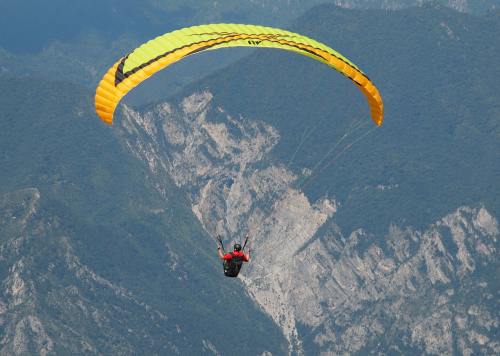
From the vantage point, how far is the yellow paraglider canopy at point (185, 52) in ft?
409

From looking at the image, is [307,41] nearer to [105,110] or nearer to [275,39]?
[275,39]

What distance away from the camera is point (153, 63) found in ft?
411

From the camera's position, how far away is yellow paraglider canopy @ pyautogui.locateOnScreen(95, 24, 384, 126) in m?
125

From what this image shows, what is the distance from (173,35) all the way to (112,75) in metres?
5.64

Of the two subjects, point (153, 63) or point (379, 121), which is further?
point (379, 121)

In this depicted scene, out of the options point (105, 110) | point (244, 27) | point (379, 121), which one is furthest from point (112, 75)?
point (379, 121)

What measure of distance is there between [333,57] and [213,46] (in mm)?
9411

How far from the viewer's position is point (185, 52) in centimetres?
12625

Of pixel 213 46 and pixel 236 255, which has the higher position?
pixel 213 46

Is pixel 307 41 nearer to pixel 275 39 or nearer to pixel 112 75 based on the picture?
pixel 275 39

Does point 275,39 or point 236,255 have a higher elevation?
point 275,39

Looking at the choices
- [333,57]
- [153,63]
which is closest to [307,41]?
[333,57]

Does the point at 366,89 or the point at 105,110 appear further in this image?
the point at 366,89

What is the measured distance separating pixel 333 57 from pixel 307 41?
7.41 ft
